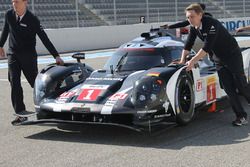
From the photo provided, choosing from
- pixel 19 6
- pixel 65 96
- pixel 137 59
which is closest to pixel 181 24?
pixel 137 59

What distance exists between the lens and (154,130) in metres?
5.63

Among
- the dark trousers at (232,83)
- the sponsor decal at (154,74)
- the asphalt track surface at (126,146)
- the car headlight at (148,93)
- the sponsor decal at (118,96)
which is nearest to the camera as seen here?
the asphalt track surface at (126,146)

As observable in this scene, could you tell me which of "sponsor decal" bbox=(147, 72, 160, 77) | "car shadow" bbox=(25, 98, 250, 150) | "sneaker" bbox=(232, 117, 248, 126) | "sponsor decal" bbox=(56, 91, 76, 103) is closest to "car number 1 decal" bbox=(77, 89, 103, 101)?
"sponsor decal" bbox=(56, 91, 76, 103)

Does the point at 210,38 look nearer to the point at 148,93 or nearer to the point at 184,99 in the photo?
the point at 184,99

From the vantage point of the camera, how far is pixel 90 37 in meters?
22.7

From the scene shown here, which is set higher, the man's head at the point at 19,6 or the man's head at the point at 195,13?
the man's head at the point at 19,6

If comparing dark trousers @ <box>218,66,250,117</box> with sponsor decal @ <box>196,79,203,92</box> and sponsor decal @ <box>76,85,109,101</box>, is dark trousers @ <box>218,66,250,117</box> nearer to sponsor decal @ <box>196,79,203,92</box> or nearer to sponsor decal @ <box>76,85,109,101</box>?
sponsor decal @ <box>196,79,203,92</box>

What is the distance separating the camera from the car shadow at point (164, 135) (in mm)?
5266

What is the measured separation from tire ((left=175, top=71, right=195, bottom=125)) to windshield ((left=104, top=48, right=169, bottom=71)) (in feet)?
2.05

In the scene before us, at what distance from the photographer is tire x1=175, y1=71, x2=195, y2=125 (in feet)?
18.8

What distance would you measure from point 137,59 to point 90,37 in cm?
1635

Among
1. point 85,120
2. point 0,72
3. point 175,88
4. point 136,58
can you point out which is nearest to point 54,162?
point 85,120

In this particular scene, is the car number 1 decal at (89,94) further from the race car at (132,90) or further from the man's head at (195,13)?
the man's head at (195,13)

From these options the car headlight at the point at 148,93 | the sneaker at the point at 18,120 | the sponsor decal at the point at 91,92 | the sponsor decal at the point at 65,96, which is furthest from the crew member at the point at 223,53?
the sneaker at the point at 18,120
